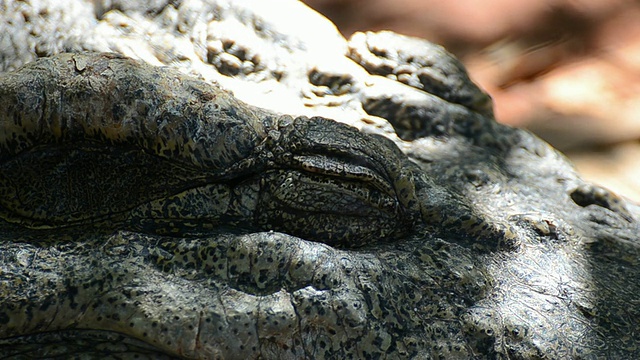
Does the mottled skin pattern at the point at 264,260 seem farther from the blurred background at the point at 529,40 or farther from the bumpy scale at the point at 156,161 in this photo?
the blurred background at the point at 529,40

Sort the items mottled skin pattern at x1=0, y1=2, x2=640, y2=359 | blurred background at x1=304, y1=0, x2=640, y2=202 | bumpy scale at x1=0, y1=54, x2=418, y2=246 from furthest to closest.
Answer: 1. blurred background at x1=304, y1=0, x2=640, y2=202
2. bumpy scale at x1=0, y1=54, x2=418, y2=246
3. mottled skin pattern at x1=0, y1=2, x2=640, y2=359

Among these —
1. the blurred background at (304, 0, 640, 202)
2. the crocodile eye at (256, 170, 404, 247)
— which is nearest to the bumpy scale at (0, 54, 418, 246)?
the crocodile eye at (256, 170, 404, 247)

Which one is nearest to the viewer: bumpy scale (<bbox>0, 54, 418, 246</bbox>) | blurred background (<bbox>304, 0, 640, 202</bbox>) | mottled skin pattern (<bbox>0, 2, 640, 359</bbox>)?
mottled skin pattern (<bbox>0, 2, 640, 359</bbox>)

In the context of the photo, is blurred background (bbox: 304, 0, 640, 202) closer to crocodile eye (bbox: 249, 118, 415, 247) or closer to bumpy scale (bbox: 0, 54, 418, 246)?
crocodile eye (bbox: 249, 118, 415, 247)

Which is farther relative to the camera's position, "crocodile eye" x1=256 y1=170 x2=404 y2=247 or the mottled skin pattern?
"crocodile eye" x1=256 y1=170 x2=404 y2=247

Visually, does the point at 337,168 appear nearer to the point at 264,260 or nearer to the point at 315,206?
the point at 315,206

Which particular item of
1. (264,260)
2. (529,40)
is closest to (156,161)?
(264,260)

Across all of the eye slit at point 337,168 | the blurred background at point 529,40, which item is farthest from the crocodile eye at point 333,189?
the blurred background at point 529,40
